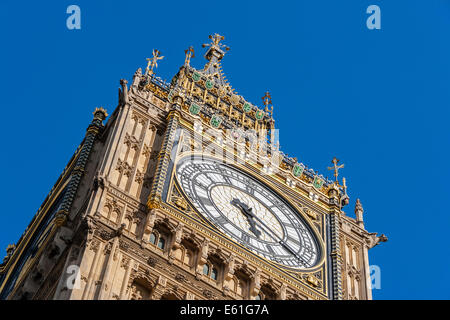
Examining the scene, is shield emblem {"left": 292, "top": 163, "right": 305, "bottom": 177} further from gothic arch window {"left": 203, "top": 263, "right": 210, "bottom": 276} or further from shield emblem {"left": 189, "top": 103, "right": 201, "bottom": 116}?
gothic arch window {"left": 203, "top": 263, "right": 210, "bottom": 276}

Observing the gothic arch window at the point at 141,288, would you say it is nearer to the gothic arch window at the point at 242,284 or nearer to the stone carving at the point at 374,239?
the gothic arch window at the point at 242,284

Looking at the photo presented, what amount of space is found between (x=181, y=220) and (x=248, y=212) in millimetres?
3007

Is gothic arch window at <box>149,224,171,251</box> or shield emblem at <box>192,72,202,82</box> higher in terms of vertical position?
shield emblem at <box>192,72,202,82</box>

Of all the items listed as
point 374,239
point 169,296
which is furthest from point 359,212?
point 169,296

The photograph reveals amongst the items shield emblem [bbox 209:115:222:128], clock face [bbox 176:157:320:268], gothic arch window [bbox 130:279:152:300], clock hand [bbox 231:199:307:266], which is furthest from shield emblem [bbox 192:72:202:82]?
gothic arch window [bbox 130:279:152:300]

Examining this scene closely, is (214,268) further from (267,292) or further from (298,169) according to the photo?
(298,169)

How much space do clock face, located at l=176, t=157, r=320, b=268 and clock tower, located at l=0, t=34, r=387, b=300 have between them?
4cm

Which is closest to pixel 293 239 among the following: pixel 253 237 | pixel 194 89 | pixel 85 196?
pixel 253 237

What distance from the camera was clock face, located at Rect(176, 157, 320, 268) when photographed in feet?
97.7

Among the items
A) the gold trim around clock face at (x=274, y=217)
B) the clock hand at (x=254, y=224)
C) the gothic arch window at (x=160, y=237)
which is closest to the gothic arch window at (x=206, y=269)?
the gothic arch window at (x=160, y=237)
